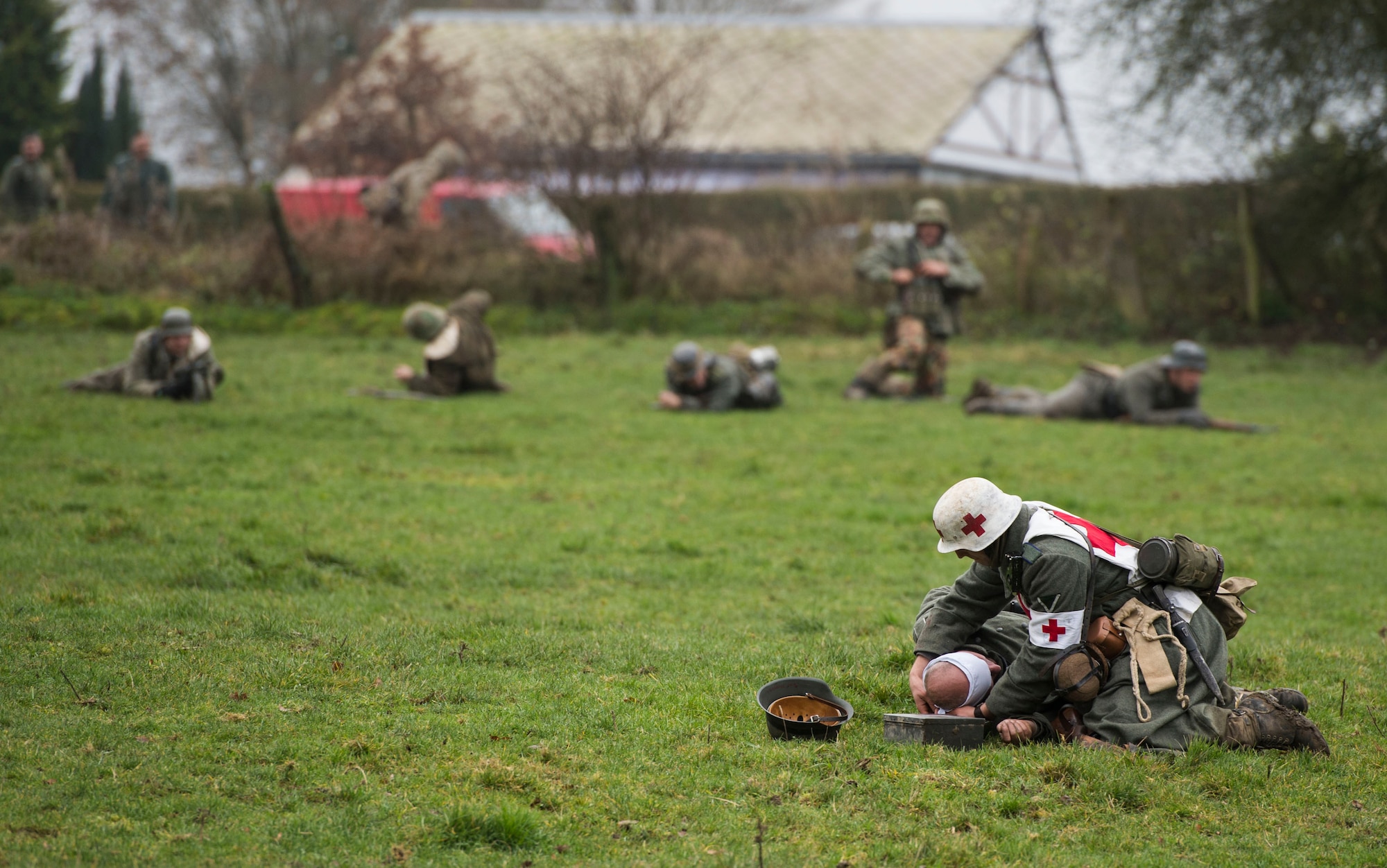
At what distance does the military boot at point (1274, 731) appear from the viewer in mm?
5035

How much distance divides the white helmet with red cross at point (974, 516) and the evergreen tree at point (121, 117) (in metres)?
36.8

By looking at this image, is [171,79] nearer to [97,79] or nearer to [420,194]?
[97,79]

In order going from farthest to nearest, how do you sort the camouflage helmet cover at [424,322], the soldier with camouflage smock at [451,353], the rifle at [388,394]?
the soldier with camouflage smock at [451,353], the camouflage helmet cover at [424,322], the rifle at [388,394]

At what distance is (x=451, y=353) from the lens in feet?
49.3

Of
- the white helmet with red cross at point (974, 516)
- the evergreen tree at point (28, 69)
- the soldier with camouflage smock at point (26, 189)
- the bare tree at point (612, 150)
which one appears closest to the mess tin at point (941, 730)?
the white helmet with red cross at point (974, 516)

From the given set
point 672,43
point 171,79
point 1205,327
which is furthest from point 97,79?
point 1205,327

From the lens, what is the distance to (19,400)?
40.1 ft

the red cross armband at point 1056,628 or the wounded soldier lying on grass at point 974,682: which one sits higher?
the red cross armband at point 1056,628

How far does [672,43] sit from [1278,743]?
27.0m

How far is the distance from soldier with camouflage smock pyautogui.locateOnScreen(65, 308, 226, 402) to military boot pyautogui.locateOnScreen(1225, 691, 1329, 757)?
10.9 meters

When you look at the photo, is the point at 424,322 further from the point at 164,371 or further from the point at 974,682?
the point at 974,682

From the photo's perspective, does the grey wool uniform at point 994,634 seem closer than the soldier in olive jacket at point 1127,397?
Yes

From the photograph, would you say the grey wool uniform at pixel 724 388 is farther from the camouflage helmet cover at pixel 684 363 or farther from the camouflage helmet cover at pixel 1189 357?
the camouflage helmet cover at pixel 1189 357

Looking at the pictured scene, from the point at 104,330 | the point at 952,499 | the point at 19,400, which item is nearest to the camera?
the point at 952,499
